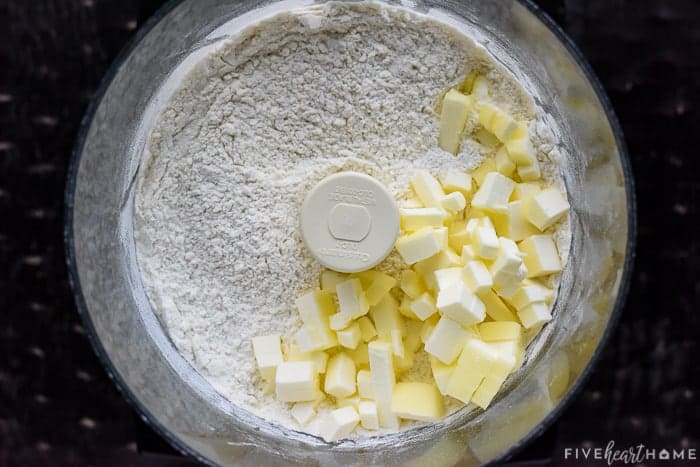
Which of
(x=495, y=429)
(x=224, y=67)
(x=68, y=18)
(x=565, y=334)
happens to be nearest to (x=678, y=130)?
(x=565, y=334)

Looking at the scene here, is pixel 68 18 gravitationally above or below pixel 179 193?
above

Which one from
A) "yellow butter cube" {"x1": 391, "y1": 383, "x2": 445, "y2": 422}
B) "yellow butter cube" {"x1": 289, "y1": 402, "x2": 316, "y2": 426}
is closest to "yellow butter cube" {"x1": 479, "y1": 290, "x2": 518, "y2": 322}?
"yellow butter cube" {"x1": 391, "y1": 383, "x2": 445, "y2": 422}

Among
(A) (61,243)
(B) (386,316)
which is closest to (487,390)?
(B) (386,316)

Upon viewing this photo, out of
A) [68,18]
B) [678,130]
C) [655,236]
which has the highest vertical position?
[68,18]

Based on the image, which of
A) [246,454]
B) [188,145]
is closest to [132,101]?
[188,145]

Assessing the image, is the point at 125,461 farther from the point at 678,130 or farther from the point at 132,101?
the point at 678,130

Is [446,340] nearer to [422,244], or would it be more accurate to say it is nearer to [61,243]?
[422,244]

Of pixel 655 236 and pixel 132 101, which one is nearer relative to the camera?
pixel 132 101
